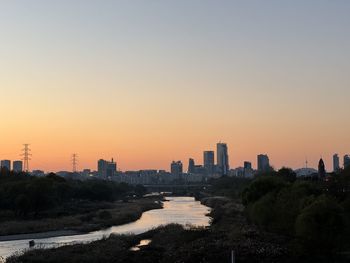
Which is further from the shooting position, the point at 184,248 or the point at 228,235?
the point at 228,235

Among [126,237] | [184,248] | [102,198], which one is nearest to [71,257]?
[184,248]

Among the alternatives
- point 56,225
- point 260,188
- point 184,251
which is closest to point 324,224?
point 184,251

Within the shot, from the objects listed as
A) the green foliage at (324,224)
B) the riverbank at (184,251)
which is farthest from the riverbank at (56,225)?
the green foliage at (324,224)

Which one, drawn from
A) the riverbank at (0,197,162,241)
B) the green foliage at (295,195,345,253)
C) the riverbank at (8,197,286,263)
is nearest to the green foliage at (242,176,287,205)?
the riverbank at (8,197,286,263)

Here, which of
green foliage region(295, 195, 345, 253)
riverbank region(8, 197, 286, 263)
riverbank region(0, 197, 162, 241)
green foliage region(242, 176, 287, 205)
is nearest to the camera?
green foliage region(295, 195, 345, 253)

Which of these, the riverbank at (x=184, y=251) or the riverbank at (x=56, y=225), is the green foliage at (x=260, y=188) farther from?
the riverbank at (x=56, y=225)

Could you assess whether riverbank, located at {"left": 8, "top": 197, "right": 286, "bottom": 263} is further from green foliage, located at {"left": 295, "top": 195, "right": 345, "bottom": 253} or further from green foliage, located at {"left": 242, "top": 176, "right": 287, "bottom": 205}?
green foliage, located at {"left": 242, "top": 176, "right": 287, "bottom": 205}

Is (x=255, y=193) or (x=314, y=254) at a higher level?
(x=255, y=193)

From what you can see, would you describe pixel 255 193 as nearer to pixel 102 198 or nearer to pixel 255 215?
pixel 255 215

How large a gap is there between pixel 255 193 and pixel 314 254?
22697 millimetres

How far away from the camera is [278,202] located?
4769 centimetres

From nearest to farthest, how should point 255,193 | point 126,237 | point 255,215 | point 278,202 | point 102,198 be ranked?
1. point 278,202
2. point 255,215
3. point 126,237
4. point 255,193
5. point 102,198

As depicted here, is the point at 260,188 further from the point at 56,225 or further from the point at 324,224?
the point at 56,225

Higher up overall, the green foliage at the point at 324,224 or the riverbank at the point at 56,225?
the green foliage at the point at 324,224
